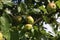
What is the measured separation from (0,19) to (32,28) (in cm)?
35

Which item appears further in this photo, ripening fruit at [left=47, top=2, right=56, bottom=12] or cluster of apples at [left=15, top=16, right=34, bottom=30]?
ripening fruit at [left=47, top=2, right=56, bottom=12]

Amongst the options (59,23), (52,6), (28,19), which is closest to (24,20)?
(28,19)

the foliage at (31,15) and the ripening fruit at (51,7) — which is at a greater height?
the ripening fruit at (51,7)

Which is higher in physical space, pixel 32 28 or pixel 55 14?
pixel 55 14

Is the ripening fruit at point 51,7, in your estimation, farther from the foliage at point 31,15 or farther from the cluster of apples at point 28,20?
the cluster of apples at point 28,20

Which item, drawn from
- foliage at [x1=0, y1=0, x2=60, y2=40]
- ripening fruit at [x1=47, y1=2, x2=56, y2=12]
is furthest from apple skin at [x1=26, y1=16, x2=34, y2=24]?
ripening fruit at [x1=47, y1=2, x2=56, y2=12]

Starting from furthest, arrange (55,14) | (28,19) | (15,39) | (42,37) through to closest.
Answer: (55,14)
(28,19)
(42,37)
(15,39)

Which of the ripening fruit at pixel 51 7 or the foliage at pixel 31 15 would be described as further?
the ripening fruit at pixel 51 7

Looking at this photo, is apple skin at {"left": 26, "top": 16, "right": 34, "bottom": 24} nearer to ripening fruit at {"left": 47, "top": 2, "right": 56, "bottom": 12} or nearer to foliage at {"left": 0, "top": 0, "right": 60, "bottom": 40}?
foliage at {"left": 0, "top": 0, "right": 60, "bottom": 40}

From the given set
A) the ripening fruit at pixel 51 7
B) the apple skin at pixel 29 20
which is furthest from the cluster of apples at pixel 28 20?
the ripening fruit at pixel 51 7

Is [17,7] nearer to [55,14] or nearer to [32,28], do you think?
[32,28]

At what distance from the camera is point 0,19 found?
1.10 m

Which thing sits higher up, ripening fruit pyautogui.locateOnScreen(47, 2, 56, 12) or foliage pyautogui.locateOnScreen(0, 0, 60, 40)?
ripening fruit pyautogui.locateOnScreen(47, 2, 56, 12)

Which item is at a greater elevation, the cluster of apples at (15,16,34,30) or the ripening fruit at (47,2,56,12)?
the ripening fruit at (47,2,56,12)
